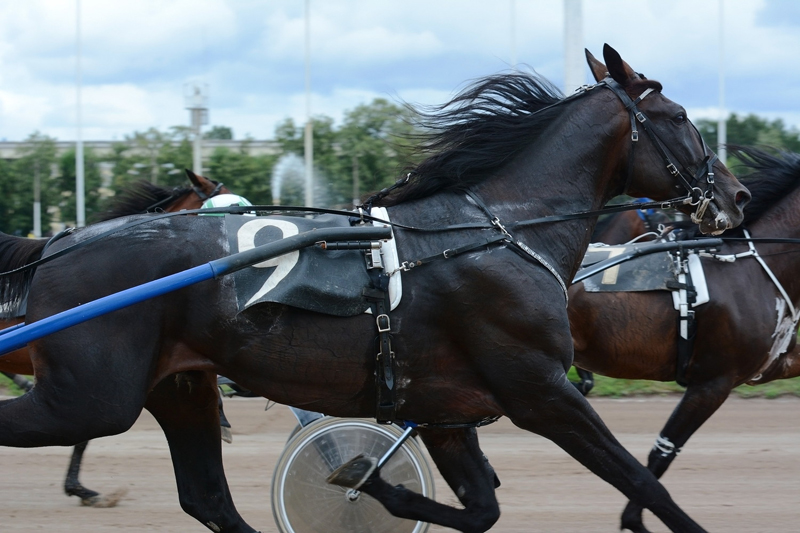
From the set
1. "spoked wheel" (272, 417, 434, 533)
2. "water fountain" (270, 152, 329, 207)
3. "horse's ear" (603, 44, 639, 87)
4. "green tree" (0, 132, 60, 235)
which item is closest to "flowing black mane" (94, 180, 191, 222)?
"spoked wheel" (272, 417, 434, 533)

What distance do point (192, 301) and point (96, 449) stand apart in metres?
3.43

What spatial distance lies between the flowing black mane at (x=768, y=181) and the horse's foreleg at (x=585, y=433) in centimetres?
225

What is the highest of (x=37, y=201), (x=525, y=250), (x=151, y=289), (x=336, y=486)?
(x=525, y=250)

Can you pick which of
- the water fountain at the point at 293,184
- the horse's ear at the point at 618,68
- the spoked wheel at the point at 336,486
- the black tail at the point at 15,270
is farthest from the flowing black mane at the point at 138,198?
the water fountain at the point at 293,184

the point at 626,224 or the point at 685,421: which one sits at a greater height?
the point at 626,224

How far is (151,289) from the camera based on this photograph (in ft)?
9.64

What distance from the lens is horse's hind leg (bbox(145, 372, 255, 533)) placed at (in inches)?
143

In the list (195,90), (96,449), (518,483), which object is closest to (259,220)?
(518,483)

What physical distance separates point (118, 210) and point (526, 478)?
2892mm

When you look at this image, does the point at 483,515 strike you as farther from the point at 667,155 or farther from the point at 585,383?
the point at 585,383

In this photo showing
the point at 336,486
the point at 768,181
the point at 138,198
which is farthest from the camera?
the point at 138,198

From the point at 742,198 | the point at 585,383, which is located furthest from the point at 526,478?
the point at 742,198

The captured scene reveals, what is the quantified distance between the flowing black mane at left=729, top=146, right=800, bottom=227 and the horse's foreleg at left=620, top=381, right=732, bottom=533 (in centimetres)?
102

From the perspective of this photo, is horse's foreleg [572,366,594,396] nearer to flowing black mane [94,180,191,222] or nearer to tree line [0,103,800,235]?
flowing black mane [94,180,191,222]
